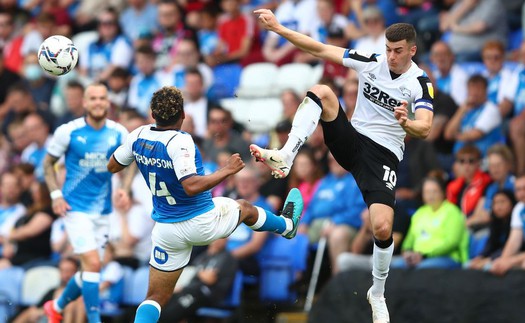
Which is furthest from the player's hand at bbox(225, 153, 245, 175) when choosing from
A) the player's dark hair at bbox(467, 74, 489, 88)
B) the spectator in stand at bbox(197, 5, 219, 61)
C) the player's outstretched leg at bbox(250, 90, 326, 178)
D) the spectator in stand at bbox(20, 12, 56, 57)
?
the spectator in stand at bbox(20, 12, 56, 57)

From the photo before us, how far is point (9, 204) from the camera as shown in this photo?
1998 cm

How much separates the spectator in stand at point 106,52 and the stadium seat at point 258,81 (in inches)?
135

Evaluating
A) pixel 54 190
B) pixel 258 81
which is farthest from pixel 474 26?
pixel 54 190

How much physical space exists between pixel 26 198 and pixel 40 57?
7.66 meters

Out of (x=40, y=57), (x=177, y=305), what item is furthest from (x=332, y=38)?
(x=40, y=57)

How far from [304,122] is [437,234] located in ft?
13.7

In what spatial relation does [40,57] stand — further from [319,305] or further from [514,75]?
[514,75]

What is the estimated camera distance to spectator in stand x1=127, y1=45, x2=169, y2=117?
68.6ft

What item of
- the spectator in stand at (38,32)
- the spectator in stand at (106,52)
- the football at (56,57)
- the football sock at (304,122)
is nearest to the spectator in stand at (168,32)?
the spectator in stand at (106,52)

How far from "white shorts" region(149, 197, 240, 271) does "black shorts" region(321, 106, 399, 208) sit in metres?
1.37

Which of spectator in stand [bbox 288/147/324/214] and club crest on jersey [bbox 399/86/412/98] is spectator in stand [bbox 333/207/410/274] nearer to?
spectator in stand [bbox 288/147/324/214]

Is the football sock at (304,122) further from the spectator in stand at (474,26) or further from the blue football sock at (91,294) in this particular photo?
the spectator in stand at (474,26)

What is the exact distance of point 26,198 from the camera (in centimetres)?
2020

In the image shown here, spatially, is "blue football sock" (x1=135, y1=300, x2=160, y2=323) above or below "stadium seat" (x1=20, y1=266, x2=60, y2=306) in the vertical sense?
above
